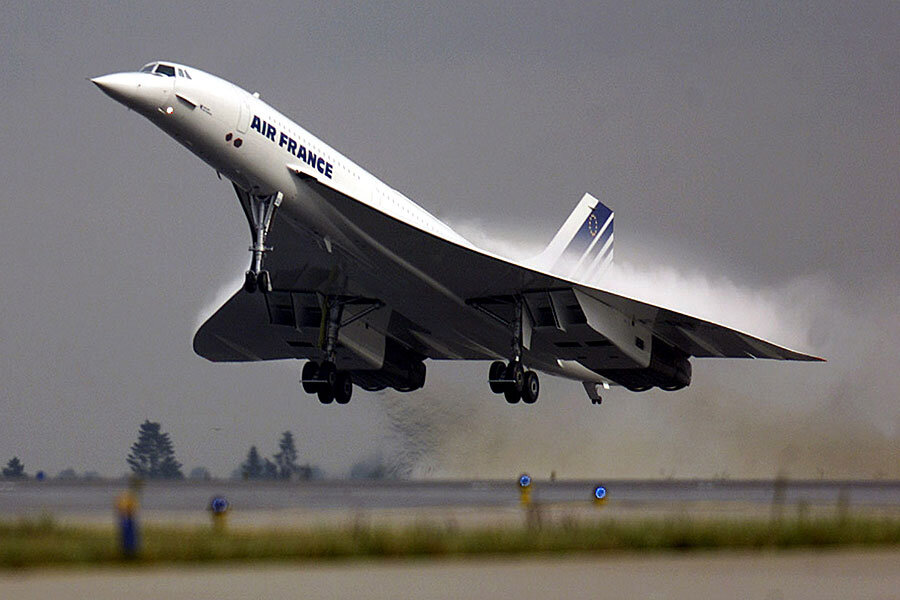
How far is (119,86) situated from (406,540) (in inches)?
465

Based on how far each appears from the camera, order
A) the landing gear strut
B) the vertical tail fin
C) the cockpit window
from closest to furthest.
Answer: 1. the cockpit window
2. the landing gear strut
3. the vertical tail fin

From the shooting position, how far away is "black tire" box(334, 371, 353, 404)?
27.1 meters

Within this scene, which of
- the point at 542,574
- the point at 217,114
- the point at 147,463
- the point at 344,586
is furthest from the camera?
the point at 147,463

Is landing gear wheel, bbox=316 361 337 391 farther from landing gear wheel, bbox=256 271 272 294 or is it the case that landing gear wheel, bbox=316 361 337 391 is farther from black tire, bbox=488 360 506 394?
landing gear wheel, bbox=256 271 272 294

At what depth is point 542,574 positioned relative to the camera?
7258 mm

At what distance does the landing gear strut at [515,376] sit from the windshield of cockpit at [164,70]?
8800 millimetres

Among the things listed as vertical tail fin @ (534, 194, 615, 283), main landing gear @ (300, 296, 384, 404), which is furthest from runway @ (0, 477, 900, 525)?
vertical tail fin @ (534, 194, 615, 283)

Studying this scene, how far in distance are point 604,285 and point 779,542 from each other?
2305 cm

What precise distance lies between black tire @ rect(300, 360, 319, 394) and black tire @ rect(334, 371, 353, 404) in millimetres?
494

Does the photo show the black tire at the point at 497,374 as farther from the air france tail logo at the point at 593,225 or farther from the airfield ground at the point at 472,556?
the airfield ground at the point at 472,556

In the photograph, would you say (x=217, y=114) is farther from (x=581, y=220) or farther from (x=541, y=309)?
(x=581, y=220)

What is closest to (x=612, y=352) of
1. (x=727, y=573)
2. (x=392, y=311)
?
(x=392, y=311)

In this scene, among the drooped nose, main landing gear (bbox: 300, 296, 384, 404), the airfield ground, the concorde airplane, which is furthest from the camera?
main landing gear (bbox: 300, 296, 384, 404)

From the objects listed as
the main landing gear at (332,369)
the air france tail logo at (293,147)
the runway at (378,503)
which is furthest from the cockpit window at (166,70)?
the main landing gear at (332,369)
